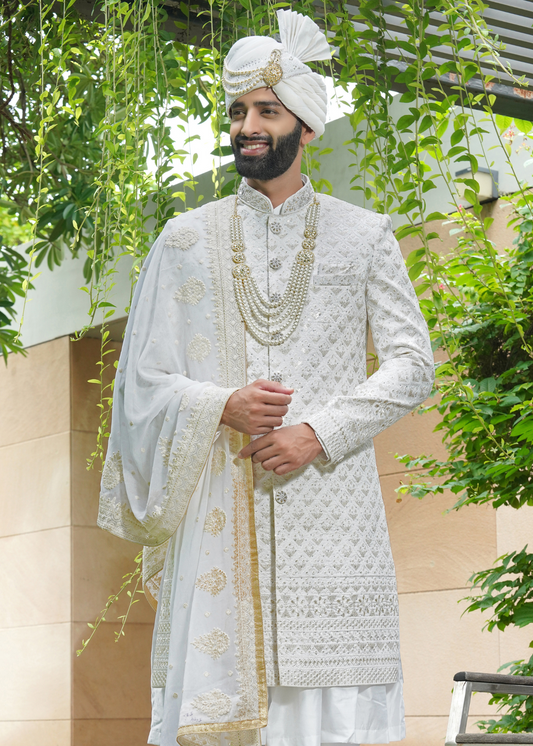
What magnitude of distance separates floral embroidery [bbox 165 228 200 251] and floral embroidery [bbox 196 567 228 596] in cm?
53

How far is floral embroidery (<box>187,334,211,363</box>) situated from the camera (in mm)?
1633

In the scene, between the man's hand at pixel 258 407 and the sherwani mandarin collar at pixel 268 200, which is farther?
the sherwani mandarin collar at pixel 268 200

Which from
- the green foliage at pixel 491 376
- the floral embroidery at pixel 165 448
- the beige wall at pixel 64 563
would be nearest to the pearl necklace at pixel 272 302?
the floral embroidery at pixel 165 448

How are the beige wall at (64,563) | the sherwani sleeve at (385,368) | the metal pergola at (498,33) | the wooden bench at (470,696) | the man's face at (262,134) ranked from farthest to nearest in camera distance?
the beige wall at (64,563) → the metal pergola at (498,33) → the wooden bench at (470,696) → the man's face at (262,134) → the sherwani sleeve at (385,368)

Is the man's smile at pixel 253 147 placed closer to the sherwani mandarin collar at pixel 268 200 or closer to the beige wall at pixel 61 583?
the sherwani mandarin collar at pixel 268 200

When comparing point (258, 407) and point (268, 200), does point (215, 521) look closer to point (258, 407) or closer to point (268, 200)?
point (258, 407)

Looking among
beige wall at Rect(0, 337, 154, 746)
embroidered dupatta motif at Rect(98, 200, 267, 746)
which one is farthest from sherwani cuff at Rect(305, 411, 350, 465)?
beige wall at Rect(0, 337, 154, 746)

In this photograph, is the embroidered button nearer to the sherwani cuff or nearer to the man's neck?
the sherwani cuff

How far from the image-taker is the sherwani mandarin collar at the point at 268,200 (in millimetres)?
1735

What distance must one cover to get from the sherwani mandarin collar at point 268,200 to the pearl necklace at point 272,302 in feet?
0.29

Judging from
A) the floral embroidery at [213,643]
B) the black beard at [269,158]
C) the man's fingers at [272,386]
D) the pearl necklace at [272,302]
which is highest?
the black beard at [269,158]

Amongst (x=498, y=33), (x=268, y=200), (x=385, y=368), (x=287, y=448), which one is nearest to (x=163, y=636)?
(x=287, y=448)

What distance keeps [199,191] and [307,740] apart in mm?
3496

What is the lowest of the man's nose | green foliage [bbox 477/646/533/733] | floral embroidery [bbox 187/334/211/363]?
green foliage [bbox 477/646/533/733]
